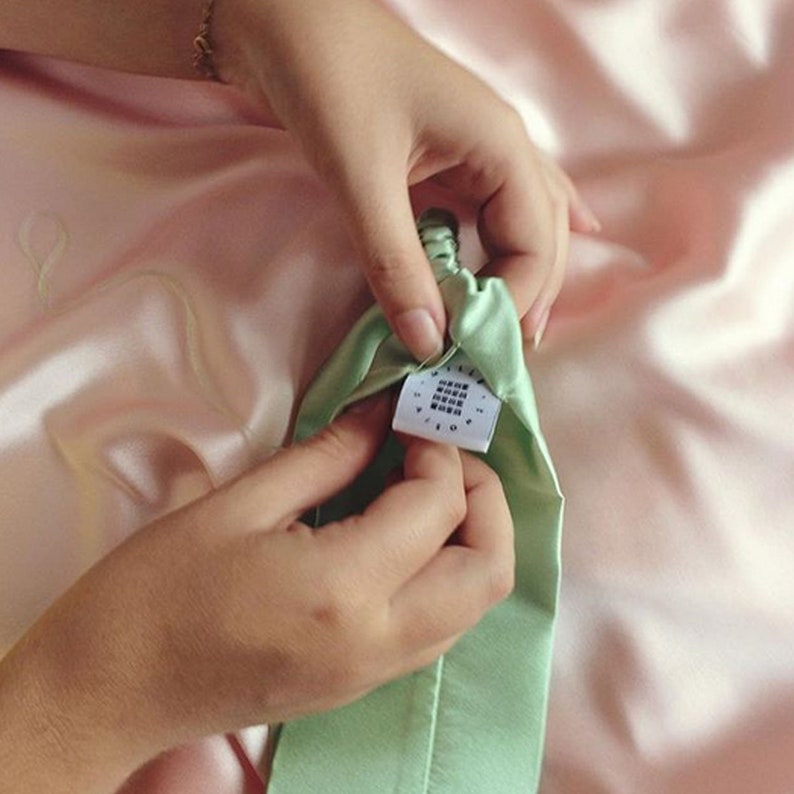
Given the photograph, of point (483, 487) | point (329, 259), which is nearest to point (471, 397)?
point (483, 487)

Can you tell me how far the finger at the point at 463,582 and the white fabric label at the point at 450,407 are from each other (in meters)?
0.04

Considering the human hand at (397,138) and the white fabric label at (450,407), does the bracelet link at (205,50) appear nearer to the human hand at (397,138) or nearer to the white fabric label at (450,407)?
the human hand at (397,138)

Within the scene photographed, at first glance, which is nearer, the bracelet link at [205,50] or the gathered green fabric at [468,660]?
the gathered green fabric at [468,660]

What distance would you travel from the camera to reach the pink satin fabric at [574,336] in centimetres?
62

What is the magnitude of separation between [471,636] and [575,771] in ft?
0.29

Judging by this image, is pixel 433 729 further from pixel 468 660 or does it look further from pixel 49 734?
pixel 49 734

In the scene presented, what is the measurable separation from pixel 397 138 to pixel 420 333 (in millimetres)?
115

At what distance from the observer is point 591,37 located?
29.8 inches

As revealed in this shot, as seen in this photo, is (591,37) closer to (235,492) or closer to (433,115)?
(433,115)

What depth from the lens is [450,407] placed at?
0.60 m

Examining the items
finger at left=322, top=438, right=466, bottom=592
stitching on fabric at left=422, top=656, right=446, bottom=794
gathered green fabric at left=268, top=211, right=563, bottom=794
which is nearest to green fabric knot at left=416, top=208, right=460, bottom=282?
gathered green fabric at left=268, top=211, right=563, bottom=794

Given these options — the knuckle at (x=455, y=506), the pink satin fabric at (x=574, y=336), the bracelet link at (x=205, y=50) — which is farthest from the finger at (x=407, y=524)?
the bracelet link at (x=205, y=50)

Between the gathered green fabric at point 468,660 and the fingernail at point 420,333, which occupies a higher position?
the fingernail at point 420,333

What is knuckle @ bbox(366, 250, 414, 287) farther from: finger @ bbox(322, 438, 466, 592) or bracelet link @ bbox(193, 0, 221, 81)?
bracelet link @ bbox(193, 0, 221, 81)
